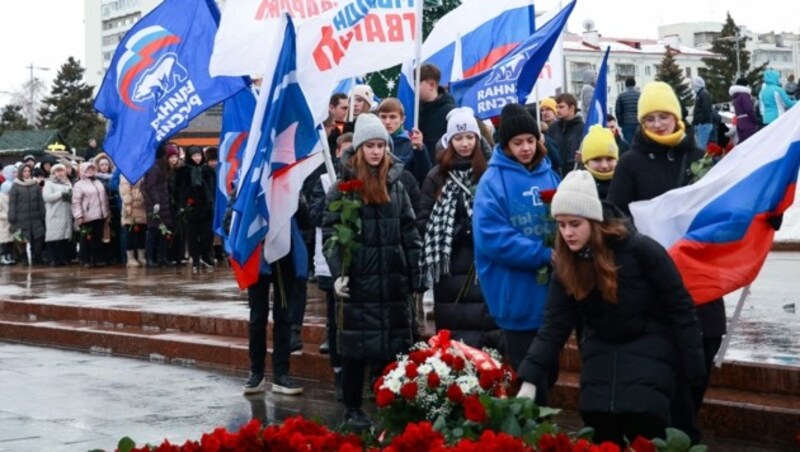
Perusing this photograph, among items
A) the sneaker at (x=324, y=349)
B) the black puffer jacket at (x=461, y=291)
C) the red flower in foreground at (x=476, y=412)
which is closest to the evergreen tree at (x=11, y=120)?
the sneaker at (x=324, y=349)

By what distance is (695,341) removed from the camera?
6277mm

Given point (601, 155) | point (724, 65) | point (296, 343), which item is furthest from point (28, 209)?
point (724, 65)

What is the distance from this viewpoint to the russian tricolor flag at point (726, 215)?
730 cm

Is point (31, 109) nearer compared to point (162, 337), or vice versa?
point (162, 337)

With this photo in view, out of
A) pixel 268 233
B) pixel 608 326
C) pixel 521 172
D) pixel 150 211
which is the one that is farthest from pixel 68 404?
pixel 150 211

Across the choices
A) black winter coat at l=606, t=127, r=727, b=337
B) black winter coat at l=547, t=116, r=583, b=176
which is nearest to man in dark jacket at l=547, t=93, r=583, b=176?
black winter coat at l=547, t=116, r=583, b=176

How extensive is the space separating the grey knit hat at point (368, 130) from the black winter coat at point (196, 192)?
39.6ft

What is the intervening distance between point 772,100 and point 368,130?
49.3ft

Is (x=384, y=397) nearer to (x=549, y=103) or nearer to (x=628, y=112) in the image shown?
(x=549, y=103)

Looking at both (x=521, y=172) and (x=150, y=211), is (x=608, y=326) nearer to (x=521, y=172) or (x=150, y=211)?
(x=521, y=172)

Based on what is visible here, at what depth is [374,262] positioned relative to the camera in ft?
29.2

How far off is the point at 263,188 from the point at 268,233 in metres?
0.33

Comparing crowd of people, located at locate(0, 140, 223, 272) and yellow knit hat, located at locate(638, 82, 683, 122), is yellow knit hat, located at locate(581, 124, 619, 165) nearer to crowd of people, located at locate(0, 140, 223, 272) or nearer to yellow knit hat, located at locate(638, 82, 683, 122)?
yellow knit hat, located at locate(638, 82, 683, 122)

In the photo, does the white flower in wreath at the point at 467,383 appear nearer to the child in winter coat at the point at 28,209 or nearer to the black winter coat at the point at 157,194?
the black winter coat at the point at 157,194
